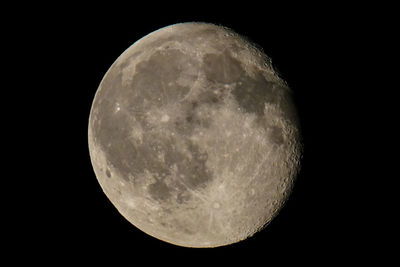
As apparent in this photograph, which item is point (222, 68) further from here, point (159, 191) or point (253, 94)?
point (159, 191)

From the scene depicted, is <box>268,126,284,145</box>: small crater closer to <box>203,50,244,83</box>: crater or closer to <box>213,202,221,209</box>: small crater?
<box>203,50,244,83</box>: crater

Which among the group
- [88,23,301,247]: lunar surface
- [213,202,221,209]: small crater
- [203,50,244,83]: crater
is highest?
[203,50,244,83]: crater

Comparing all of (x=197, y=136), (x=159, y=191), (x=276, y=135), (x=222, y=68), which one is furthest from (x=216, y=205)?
(x=222, y=68)

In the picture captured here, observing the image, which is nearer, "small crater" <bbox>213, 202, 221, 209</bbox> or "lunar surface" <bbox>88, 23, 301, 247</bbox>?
"lunar surface" <bbox>88, 23, 301, 247</bbox>

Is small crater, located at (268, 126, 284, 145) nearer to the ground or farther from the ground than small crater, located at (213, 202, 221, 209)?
farther from the ground

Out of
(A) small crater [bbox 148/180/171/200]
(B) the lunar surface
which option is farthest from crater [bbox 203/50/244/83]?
(A) small crater [bbox 148/180/171/200]

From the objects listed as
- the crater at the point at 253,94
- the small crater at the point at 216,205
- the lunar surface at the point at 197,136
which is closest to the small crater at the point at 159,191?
the lunar surface at the point at 197,136

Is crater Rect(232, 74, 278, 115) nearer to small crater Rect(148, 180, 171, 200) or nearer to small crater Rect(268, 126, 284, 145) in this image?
small crater Rect(268, 126, 284, 145)

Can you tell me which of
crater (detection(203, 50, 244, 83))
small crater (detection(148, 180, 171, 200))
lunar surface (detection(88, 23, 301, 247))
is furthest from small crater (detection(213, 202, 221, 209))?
crater (detection(203, 50, 244, 83))

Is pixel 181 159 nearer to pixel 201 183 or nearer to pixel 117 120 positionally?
pixel 201 183
